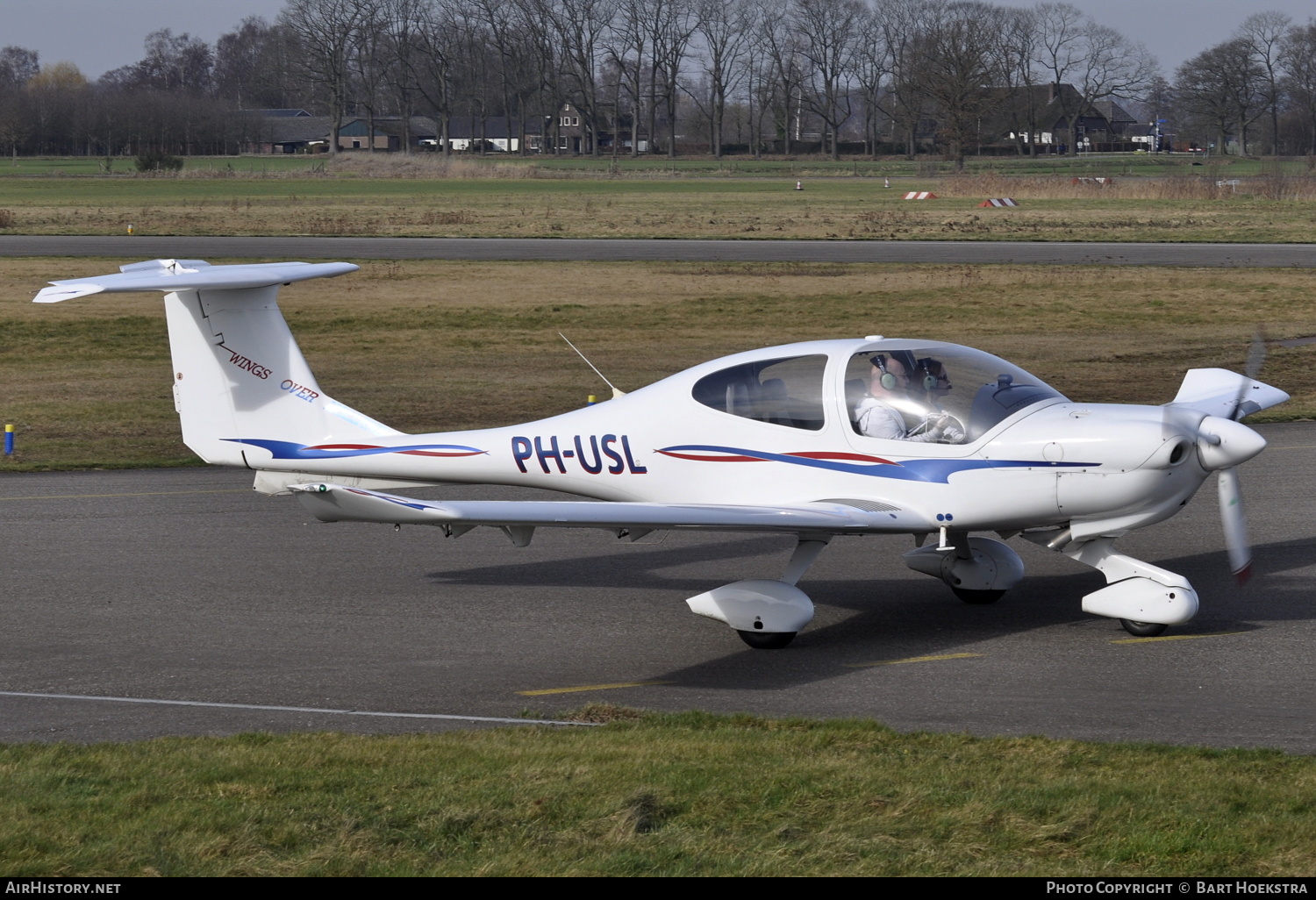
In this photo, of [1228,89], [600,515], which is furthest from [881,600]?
[1228,89]

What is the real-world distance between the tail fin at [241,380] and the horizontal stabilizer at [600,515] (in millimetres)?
2084

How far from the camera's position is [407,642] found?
10008 mm

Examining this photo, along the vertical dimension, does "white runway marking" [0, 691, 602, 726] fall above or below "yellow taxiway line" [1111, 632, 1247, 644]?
below

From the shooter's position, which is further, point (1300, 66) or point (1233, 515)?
point (1300, 66)

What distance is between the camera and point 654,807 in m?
6.14

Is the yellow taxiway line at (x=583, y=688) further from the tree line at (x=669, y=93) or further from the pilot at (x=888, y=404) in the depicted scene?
the tree line at (x=669, y=93)

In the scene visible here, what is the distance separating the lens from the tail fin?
38.1ft

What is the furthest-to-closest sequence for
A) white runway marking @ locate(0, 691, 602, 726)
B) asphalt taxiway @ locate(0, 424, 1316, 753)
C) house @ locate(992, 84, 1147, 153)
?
1. house @ locate(992, 84, 1147, 153)
2. asphalt taxiway @ locate(0, 424, 1316, 753)
3. white runway marking @ locate(0, 691, 602, 726)

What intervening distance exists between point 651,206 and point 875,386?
182 feet

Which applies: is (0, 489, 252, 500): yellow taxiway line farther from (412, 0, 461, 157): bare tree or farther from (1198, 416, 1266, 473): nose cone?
(412, 0, 461, 157): bare tree

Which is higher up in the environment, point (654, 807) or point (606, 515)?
point (606, 515)

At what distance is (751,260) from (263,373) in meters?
29.3

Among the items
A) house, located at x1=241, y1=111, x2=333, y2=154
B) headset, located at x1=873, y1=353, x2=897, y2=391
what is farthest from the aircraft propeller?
house, located at x1=241, y1=111, x2=333, y2=154

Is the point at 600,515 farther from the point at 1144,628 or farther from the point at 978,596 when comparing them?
the point at 1144,628
